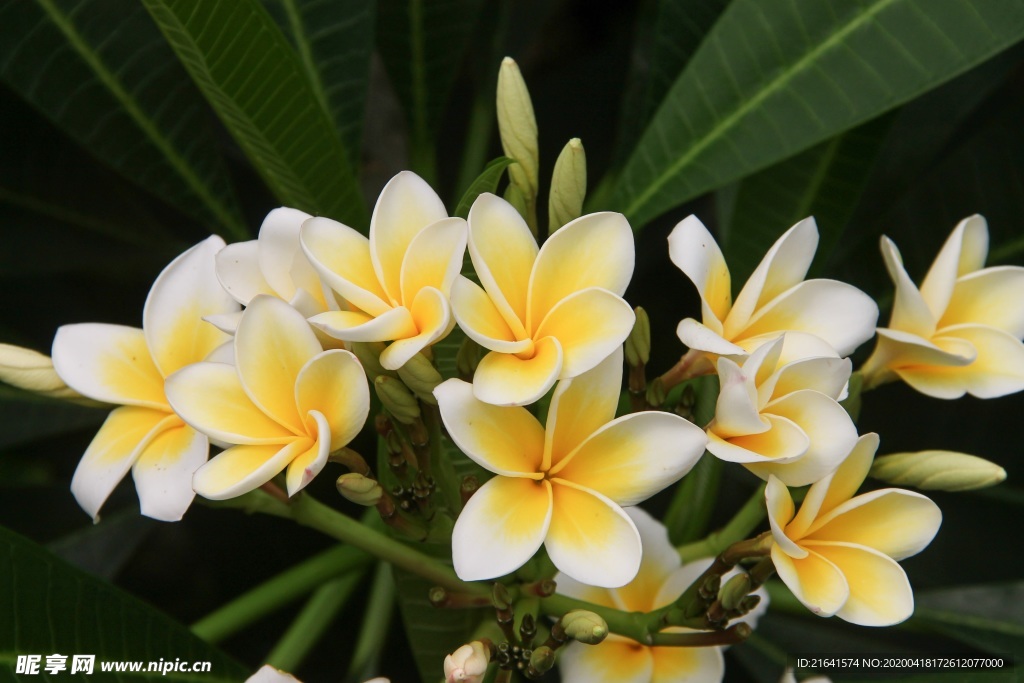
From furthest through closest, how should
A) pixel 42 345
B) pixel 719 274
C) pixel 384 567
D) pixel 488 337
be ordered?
pixel 42 345
pixel 384 567
pixel 719 274
pixel 488 337

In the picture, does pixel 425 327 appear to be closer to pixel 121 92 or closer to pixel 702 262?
pixel 702 262

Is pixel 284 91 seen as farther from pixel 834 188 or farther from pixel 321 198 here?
pixel 834 188

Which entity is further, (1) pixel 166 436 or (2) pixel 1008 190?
(2) pixel 1008 190

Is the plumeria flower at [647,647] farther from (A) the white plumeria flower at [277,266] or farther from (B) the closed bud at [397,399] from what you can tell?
(A) the white plumeria flower at [277,266]

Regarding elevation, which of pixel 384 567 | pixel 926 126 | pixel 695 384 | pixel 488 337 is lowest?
pixel 384 567

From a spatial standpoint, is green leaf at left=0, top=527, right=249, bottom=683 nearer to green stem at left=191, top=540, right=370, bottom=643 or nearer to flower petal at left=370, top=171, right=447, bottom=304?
green stem at left=191, top=540, right=370, bottom=643

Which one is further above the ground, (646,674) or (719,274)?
(719,274)

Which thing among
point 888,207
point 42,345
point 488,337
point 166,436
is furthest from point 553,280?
point 42,345
